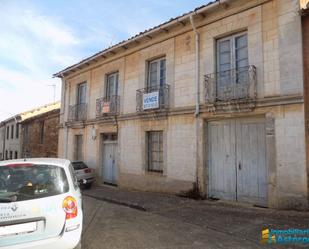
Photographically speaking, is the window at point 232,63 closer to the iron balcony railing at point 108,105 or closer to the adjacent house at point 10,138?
the iron balcony railing at point 108,105

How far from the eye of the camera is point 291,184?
755cm

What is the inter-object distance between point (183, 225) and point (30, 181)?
3.69m

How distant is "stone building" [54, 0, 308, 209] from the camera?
7828 millimetres

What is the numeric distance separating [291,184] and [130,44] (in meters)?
8.59

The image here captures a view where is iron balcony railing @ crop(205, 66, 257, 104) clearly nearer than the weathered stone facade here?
Yes

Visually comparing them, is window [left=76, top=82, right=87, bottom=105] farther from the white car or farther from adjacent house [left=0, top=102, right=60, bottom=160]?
the white car

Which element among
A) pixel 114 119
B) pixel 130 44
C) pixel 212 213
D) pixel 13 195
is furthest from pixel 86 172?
pixel 13 195

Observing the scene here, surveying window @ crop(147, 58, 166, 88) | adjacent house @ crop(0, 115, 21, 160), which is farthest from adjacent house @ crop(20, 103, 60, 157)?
window @ crop(147, 58, 166, 88)

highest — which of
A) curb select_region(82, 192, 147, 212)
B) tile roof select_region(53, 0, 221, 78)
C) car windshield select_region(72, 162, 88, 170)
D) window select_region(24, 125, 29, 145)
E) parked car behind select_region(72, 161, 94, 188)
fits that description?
tile roof select_region(53, 0, 221, 78)

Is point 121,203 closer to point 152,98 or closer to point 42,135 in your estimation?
point 152,98

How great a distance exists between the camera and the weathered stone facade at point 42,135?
64.2ft

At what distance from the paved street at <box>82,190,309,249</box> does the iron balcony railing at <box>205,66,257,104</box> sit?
3255 millimetres

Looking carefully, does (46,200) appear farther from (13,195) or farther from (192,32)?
(192,32)

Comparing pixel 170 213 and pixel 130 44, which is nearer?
pixel 170 213
